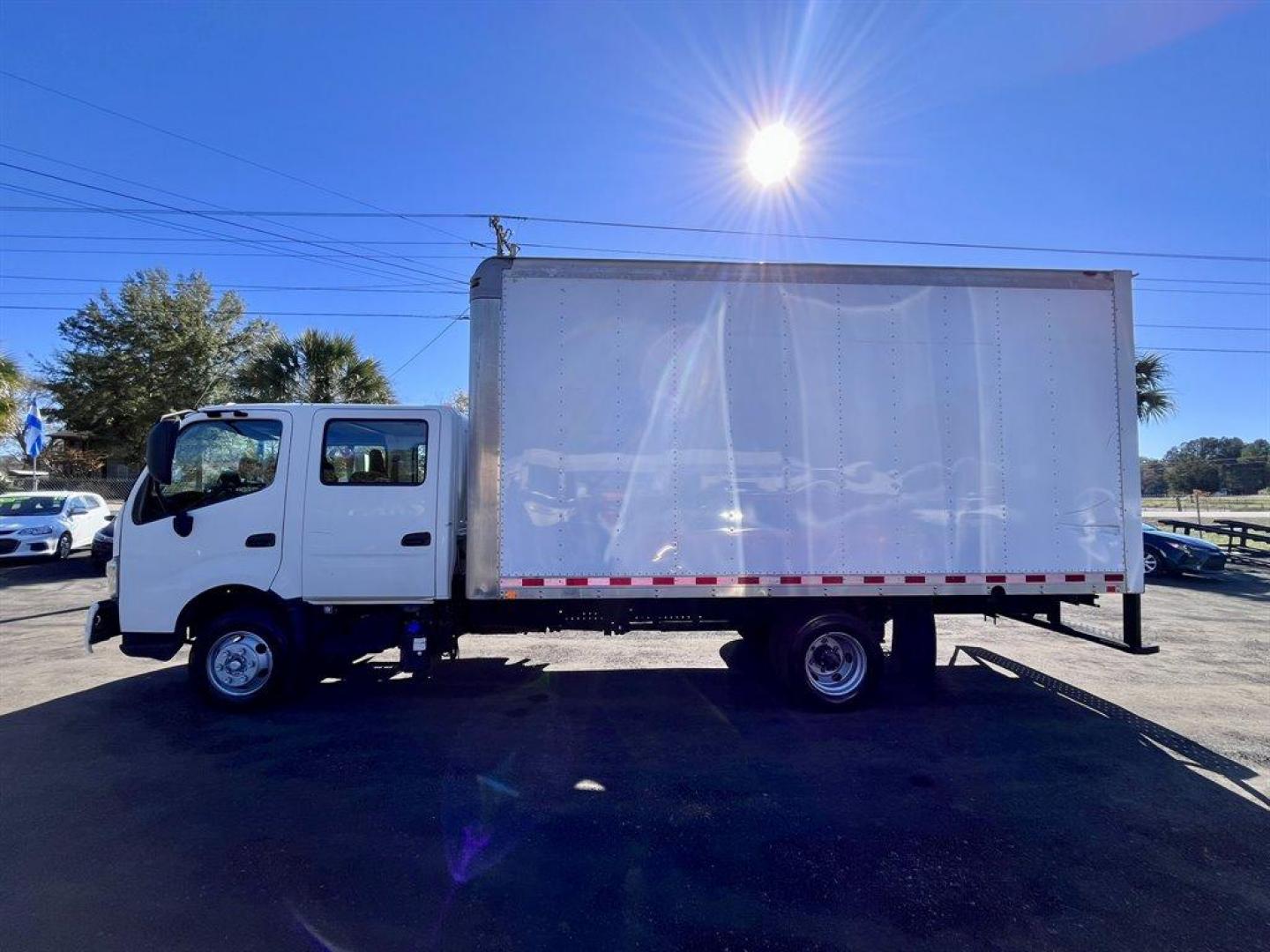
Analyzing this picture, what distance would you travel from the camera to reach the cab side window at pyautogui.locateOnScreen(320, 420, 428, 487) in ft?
17.2

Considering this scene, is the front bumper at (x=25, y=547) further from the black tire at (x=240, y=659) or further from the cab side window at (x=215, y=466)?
the black tire at (x=240, y=659)

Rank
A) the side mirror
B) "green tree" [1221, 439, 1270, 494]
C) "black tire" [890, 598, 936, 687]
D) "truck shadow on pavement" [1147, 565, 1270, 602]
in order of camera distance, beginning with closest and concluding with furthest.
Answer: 1. the side mirror
2. "black tire" [890, 598, 936, 687]
3. "truck shadow on pavement" [1147, 565, 1270, 602]
4. "green tree" [1221, 439, 1270, 494]

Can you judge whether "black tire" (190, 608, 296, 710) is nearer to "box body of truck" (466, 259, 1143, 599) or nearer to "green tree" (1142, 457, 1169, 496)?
"box body of truck" (466, 259, 1143, 599)

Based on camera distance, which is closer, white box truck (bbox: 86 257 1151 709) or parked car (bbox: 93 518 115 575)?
white box truck (bbox: 86 257 1151 709)

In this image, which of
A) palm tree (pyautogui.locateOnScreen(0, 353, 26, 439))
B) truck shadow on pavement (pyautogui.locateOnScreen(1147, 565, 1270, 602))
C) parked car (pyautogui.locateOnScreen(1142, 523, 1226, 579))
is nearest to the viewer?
truck shadow on pavement (pyautogui.locateOnScreen(1147, 565, 1270, 602))

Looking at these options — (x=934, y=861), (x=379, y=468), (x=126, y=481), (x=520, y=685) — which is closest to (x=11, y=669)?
(x=379, y=468)

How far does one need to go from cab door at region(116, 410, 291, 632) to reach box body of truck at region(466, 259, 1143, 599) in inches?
69.7

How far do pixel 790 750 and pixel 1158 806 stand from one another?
220cm

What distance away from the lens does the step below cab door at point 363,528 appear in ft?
17.0

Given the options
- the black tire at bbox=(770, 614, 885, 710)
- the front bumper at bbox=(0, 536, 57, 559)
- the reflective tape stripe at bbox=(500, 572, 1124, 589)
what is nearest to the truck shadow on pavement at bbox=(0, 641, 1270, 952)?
the black tire at bbox=(770, 614, 885, 710)

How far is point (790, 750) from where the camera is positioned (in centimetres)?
456

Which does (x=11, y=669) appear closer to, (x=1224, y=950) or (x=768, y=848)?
(x=768, y=848)

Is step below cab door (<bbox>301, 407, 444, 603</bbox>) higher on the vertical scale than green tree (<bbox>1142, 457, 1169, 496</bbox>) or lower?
lower

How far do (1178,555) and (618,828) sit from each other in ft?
50.5
